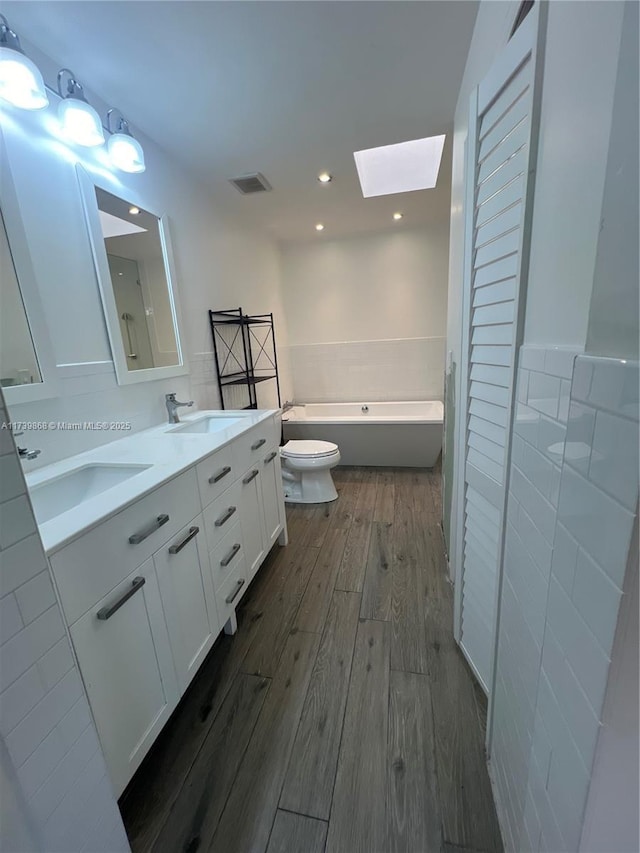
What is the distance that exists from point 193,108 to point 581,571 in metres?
2.34

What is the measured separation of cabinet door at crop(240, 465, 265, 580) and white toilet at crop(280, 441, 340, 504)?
0.90 meters

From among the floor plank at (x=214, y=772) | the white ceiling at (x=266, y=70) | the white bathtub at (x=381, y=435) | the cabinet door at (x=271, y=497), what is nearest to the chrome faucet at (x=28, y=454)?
the cabinet door at (x=271, y=497)

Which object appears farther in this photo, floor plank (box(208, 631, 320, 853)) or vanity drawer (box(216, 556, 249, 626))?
vanity drawer (box(216, 556, 249, 626))

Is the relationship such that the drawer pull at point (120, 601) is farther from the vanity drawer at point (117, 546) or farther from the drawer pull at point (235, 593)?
the drawer pull at point (235, 593)

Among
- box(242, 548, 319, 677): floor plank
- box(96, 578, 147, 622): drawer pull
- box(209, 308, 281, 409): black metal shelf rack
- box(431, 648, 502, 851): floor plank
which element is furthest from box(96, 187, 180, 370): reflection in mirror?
box(431, 648, 502, 851): floor plank

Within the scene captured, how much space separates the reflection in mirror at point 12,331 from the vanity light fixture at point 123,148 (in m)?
0.70

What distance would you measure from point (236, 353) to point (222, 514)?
176 cm

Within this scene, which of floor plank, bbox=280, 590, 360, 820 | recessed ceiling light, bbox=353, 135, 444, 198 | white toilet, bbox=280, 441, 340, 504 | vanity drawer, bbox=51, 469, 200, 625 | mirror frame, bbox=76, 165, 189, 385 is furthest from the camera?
white toilet, bbox=280, 441, 340, 504

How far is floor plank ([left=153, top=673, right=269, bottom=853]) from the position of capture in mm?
954

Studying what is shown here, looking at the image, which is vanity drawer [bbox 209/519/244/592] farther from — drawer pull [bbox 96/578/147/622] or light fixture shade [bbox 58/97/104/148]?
light fixture shade [bbox 58/97/104/148]

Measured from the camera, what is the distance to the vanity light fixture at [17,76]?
109cm

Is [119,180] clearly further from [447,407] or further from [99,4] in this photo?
[447,407]

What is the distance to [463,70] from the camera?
1524 mm

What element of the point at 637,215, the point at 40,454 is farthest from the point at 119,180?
the point at 637,215
